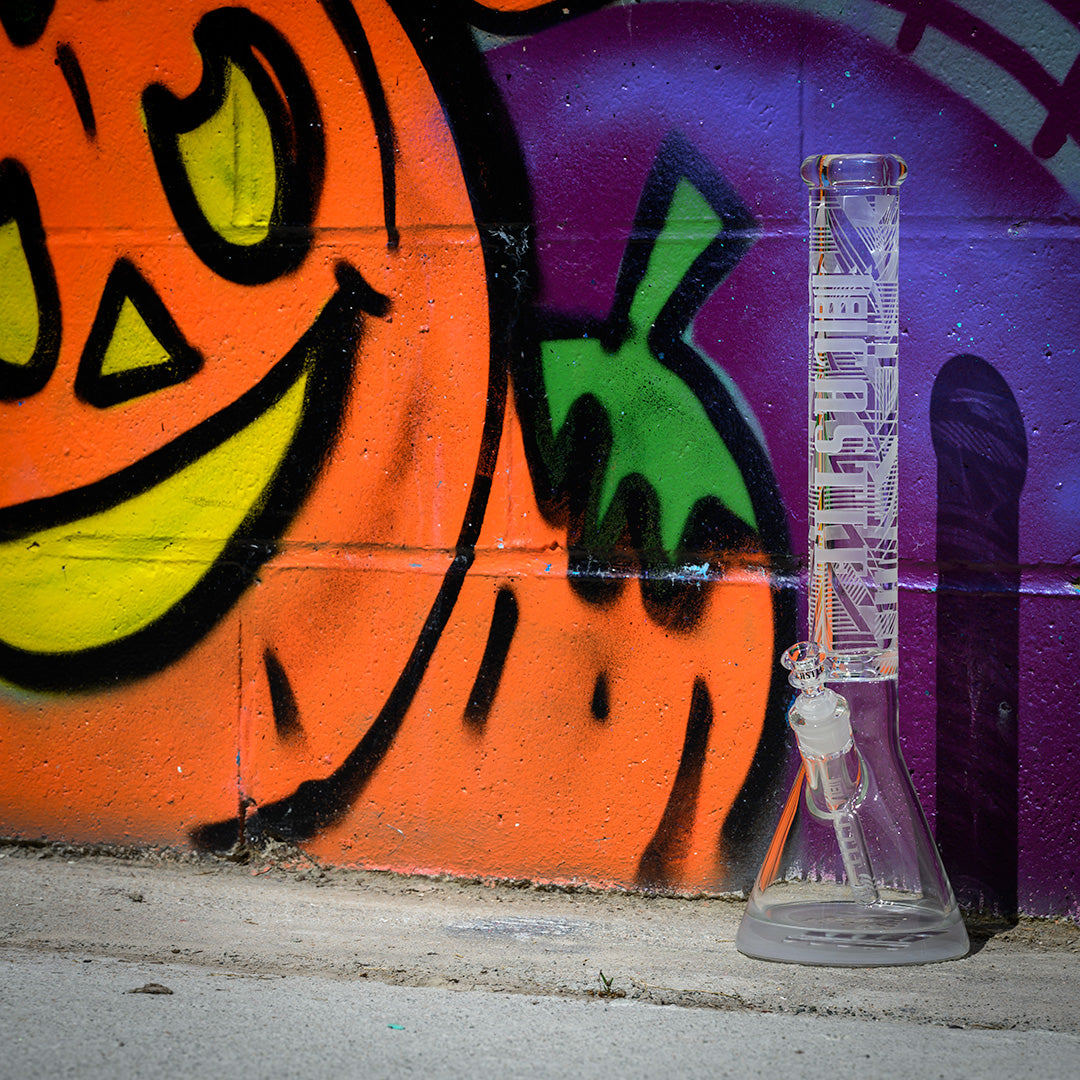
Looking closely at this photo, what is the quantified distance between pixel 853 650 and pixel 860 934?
480 millimetres

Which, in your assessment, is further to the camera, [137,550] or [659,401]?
[137,550]

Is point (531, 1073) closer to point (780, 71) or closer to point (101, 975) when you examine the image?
point (101, 975)

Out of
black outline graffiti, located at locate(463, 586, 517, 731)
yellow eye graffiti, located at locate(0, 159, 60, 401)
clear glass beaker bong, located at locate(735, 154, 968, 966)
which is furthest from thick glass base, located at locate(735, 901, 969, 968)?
yellow eye graffiti, located at locate(0, 159, 60, 401)

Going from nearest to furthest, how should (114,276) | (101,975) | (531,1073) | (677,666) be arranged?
1. (531,1073)
2. (101,975)
3. (677,666)
4. (114,276)

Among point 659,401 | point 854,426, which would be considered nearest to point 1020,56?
point 854,426

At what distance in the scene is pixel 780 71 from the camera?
2.25 meters

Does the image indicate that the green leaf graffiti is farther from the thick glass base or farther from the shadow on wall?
the thick glass base

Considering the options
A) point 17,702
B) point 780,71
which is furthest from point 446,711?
point 780,71

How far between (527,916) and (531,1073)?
2.17 feet

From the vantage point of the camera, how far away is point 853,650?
1952 mm

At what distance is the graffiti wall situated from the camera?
219cm

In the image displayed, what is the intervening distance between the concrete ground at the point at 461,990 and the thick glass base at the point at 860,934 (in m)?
0.03

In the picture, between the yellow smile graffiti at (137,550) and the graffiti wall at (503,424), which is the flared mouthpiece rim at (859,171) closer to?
the graffiti wall at (503,424)

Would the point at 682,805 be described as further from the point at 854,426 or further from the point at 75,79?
the point at 75,79
